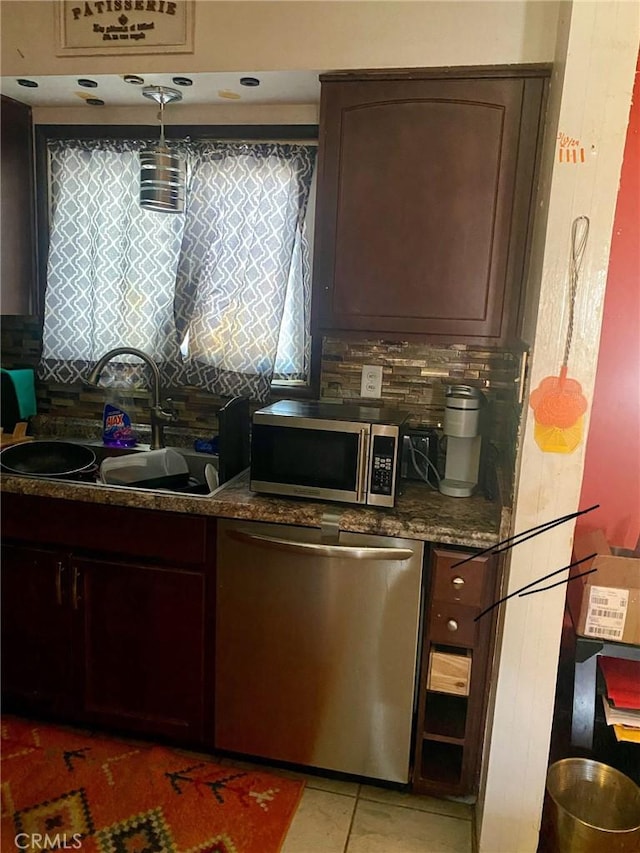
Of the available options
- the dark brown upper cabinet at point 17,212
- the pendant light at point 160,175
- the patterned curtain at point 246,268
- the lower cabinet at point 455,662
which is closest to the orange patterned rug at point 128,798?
the lower cabinet at point 455,662

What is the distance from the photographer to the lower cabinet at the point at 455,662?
172 cm

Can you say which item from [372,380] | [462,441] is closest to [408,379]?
[372,380]

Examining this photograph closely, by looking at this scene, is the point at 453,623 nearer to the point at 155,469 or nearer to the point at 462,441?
the point at 462,441

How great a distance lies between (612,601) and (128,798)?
144 centimetres

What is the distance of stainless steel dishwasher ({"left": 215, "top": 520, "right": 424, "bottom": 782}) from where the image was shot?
1.77 metres

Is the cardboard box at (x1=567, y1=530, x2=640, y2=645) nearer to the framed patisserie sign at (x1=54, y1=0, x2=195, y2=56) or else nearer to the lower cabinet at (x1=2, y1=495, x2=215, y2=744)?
the lower cabinet at (x1=2, y1=495, x2=215, y2=744)

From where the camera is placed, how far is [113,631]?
1.99m

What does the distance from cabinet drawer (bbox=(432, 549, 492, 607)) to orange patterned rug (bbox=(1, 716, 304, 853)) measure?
771mm

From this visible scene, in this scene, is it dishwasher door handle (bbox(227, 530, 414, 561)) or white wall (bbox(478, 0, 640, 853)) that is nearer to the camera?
white wall (bbox(478, 0, 640, 853))

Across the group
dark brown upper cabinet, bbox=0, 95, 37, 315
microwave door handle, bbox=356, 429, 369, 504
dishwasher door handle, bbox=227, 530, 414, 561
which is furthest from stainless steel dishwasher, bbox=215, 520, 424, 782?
dark brown upper cabinet, bbox=0, 95, 37, 315

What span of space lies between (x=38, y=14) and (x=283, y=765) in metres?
2.38

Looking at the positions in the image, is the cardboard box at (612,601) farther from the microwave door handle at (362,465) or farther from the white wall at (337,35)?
the white wall at (337,35)

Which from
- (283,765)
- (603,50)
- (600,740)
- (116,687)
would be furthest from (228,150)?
(600,740)

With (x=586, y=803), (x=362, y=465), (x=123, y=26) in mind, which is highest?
(x=123, y=26)
